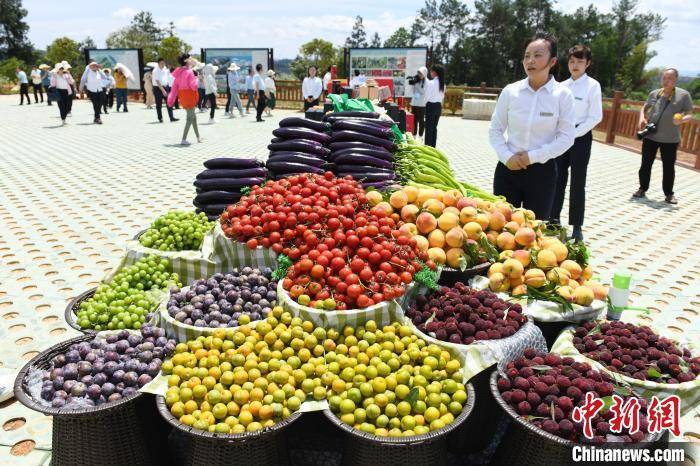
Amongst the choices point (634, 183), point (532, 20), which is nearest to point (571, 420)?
point (634, 183)

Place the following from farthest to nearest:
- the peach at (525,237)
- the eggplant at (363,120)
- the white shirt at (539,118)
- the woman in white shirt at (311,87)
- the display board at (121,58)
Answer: the display board at (121,58) → the woman in white shirt at (311,87) → the eggplant at (363,120) → the white shirt at (539,118) → the peach at (525,237)

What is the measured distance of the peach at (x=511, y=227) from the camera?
12.4 ft

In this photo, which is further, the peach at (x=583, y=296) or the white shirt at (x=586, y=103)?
the white shirt at (x=586, y=103)

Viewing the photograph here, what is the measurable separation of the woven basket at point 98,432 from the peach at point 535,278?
8.14 feet

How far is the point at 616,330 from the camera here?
3043 mm

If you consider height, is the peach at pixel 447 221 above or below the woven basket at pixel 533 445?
above

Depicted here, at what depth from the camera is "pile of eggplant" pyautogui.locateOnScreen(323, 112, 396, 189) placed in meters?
4.47

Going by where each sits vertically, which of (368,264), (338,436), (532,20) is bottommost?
(338,436)

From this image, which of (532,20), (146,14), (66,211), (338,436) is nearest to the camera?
(338,436)

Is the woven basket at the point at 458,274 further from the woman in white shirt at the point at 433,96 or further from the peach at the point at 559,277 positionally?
the woman in white shirt at the point at 433,96

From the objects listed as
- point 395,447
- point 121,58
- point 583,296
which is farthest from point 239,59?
point 395,447

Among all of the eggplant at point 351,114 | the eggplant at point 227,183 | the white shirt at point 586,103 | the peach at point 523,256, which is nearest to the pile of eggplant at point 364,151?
the eggplant at point 351,114

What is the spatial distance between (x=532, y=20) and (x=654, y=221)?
63391mm

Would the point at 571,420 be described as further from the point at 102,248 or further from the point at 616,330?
the point at 102,248
